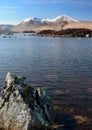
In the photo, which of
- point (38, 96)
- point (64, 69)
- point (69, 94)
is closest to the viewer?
point (38, 96)

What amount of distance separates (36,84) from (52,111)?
444 inches

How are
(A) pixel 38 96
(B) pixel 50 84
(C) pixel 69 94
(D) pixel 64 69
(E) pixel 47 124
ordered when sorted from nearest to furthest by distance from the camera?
(E) pixel 47 124 < (A) pixel 38 96 < (C) pixel 69 94 < (B) pixel 50 84 < (D) pixel 64 69

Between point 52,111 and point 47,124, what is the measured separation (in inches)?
A: 66.5

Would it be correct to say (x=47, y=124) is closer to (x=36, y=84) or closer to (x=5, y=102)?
(x=5, y=102)

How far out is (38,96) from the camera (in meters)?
18.3

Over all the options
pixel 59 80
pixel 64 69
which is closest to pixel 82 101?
pixel 59 80

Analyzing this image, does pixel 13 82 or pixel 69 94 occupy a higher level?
pixel 13 82

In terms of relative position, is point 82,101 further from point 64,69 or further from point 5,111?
point 64,69

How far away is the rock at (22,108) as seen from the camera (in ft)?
53.4

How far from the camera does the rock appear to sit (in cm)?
1628

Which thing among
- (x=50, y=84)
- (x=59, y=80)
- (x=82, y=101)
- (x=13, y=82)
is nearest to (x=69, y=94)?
(x=82, y=101)

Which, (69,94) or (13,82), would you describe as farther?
(69,94)

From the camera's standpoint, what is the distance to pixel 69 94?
83.3ft

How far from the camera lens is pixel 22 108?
16.5 m
